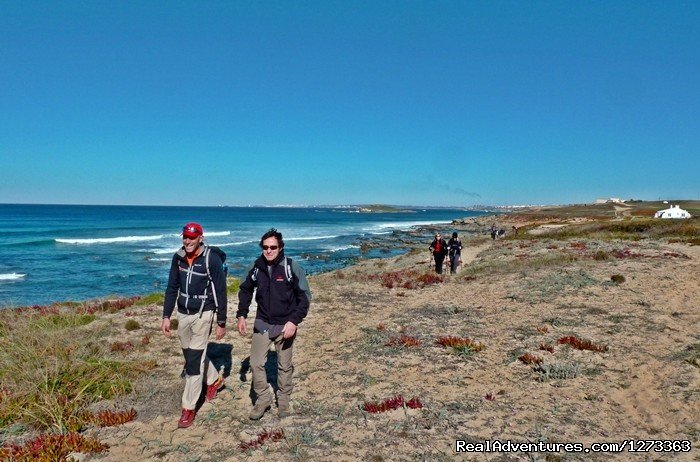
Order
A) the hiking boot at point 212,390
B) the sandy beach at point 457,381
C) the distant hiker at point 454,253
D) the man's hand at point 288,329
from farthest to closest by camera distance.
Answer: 1. the distant hiker at point 454,253
2. the hiking boot at point 212,390
3. the man's hand at point 288,329
4. the sandy beach at point 457,381

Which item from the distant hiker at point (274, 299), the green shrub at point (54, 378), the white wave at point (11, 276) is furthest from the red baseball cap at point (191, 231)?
the white wave at point (11, 276)

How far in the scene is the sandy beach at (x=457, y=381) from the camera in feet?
18.3

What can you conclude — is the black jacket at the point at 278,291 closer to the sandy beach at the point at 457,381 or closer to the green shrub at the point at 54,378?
the sandy beach at the point at 457,381

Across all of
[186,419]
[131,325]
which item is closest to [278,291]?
[186,419]

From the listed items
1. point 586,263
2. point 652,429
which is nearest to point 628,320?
point 652,429

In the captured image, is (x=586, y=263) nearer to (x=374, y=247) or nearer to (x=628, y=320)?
(x=628, y=320)

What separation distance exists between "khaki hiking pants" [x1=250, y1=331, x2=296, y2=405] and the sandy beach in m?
0.43

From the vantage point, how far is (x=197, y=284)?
6.03 meters

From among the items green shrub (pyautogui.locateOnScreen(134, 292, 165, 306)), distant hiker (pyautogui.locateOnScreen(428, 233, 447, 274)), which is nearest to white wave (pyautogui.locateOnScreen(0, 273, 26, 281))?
green shrub (pyautogui.locateOnScreen(134, 292, 165, 306))

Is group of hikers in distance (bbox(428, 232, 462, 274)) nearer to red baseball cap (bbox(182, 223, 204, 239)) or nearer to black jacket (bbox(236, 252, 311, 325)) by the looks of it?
black jacket (bbox(236, 252, 311, 325))

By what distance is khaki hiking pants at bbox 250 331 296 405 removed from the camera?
6020 millimetres

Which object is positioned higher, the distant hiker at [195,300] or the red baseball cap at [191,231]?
the red baseball cap at [191,231]

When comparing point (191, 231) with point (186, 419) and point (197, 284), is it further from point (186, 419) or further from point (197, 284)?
point (186, 419)

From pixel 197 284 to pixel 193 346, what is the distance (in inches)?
37.1
